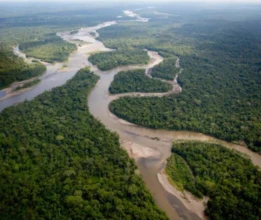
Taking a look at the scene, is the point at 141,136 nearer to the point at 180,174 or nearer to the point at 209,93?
the point at 180,174

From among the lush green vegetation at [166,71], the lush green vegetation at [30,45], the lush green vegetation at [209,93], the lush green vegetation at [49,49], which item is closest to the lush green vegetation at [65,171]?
the lush green vegetation at [209,93]

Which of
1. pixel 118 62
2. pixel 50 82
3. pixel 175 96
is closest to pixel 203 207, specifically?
pixel 175 96

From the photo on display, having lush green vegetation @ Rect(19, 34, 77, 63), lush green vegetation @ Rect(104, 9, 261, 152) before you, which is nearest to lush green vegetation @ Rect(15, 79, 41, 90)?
lush green vegetation @ Rect(19, 34, 77, 63)

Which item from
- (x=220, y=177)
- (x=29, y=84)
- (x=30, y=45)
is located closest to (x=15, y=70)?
(x=29, y=84)

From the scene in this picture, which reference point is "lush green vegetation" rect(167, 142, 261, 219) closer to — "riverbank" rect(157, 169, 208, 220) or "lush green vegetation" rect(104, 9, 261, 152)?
"riverbank" rect(157, 169, 208, 220)

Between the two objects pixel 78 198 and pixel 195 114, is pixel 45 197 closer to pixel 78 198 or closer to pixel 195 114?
pixel 78 198

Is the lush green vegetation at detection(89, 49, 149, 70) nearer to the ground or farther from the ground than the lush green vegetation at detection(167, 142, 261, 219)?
farther from the ground
